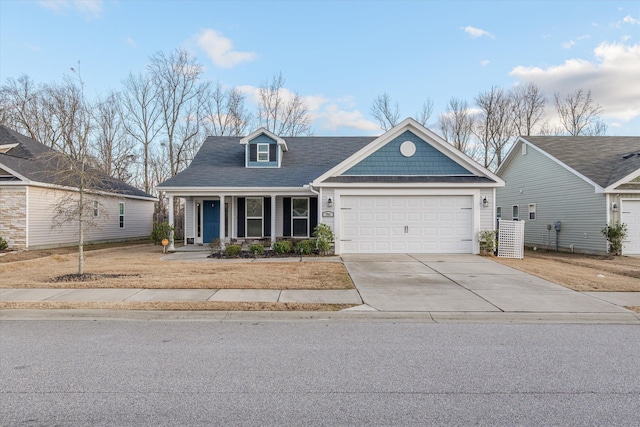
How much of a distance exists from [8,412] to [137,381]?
103 cm

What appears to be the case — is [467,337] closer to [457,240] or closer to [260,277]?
[260,277]

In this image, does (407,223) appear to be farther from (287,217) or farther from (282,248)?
(287,217)

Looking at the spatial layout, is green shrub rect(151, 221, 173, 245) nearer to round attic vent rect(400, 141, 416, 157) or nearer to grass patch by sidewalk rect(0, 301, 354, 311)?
grass patch by sidewalk rect(0, 301, 354, 311)

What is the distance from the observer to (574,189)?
696 inches

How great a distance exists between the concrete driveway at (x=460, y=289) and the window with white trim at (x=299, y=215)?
5721 mm

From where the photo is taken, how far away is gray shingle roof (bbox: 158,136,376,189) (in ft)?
56.9

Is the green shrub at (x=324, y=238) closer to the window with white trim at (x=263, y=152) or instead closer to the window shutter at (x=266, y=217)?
the window shutter at (x=266, y=217)

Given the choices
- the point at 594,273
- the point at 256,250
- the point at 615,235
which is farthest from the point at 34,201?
the point at 615,235

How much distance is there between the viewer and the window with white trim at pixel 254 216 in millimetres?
18094

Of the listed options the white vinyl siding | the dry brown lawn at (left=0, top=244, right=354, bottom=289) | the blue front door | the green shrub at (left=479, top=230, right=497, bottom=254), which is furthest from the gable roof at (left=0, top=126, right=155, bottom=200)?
the green shrub at (left=479, top=230, right=497, bottom=254)

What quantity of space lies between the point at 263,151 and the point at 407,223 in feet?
27.0

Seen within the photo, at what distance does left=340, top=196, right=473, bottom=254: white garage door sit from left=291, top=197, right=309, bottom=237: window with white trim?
10.7ft

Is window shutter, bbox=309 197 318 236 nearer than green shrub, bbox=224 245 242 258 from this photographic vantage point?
No

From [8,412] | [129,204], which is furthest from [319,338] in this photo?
[129,204]
